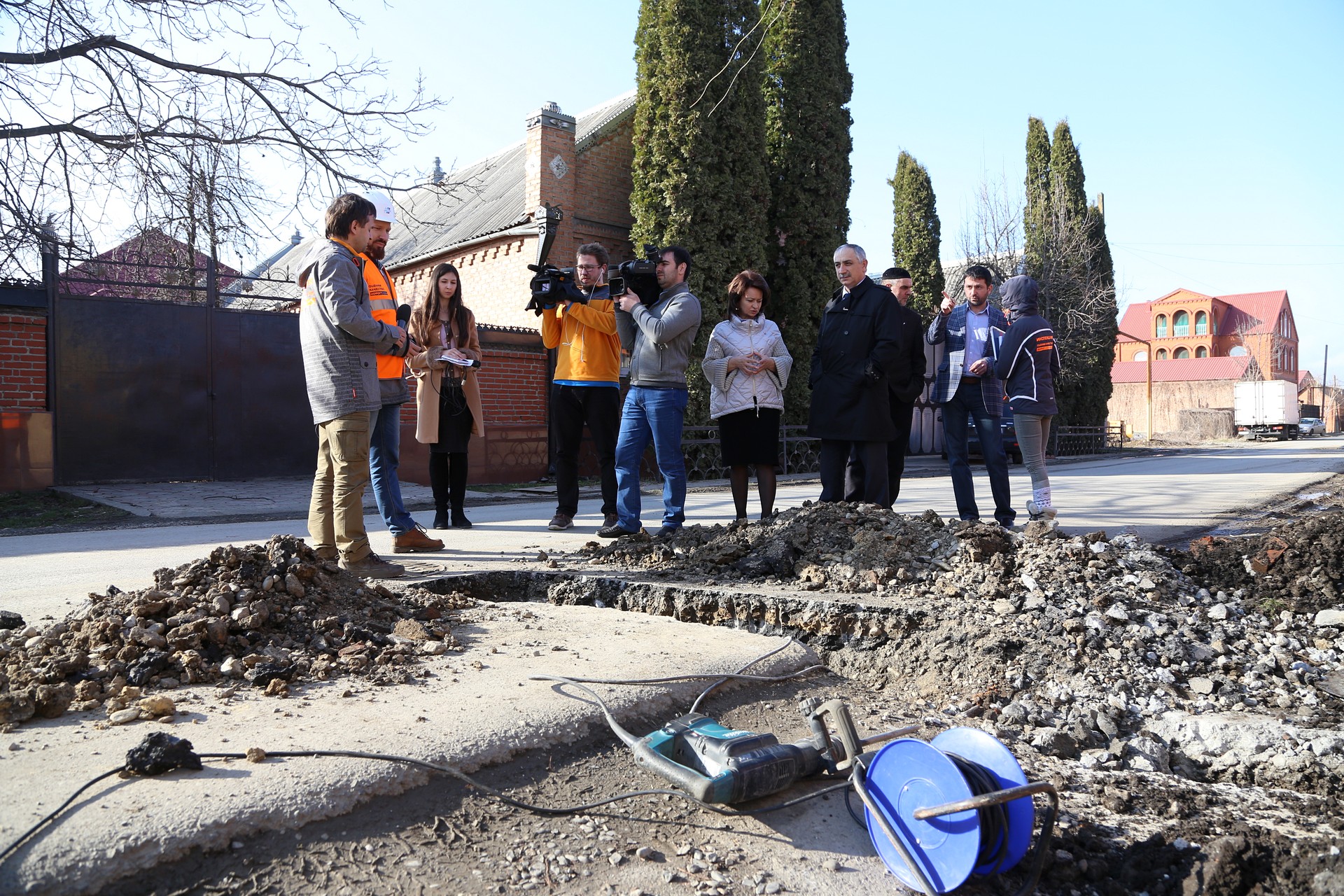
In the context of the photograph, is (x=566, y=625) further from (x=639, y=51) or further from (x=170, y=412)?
(x=639, y=51)

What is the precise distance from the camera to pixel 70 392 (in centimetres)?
986

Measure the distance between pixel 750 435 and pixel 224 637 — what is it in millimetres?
3607

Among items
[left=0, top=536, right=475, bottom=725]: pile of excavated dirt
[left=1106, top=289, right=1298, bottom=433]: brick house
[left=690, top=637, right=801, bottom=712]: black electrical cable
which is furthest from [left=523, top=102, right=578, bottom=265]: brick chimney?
[left=1106, top=289, right=1298, bottom=433]: brick house

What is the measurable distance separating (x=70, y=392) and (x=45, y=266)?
4.61 ft

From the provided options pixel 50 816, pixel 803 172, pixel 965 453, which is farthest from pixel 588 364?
pixel 803 172

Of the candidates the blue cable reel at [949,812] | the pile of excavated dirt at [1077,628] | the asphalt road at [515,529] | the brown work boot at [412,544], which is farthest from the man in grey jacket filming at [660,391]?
the blue cable reel at [949,812]

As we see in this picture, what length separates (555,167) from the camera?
14.7 meters

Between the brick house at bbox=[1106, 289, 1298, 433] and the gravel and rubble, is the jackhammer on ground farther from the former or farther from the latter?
the brick house at bbox=[1106, 289, 1298, 433]

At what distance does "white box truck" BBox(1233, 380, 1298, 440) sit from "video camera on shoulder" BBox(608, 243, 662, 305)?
43.5m

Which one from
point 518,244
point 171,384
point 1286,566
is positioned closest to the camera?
point 1286,566

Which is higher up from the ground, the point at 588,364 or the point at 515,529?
the point at 588,364

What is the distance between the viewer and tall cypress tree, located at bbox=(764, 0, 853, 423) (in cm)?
1497

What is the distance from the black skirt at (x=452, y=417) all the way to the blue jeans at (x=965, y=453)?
341 cm

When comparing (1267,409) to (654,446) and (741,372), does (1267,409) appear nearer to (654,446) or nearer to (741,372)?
(741,372)
